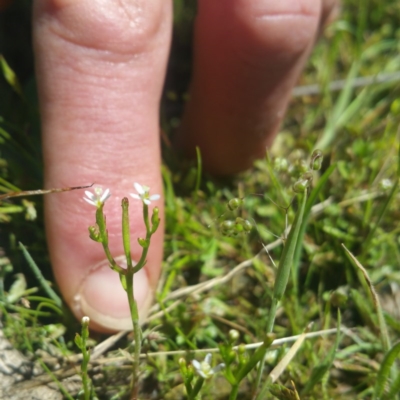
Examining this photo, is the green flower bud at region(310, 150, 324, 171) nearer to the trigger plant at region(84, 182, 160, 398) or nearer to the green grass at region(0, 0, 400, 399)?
the green grass at region(0, 0, 400, 399)

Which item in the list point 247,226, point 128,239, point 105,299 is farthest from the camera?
point 105,299

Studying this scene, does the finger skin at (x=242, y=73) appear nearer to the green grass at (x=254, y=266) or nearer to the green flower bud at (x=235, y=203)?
the green grass at (x=254, y=266)

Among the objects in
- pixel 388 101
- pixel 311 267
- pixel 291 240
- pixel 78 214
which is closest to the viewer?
pixel 291 240

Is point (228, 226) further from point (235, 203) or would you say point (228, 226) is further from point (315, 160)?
point (315, 160)

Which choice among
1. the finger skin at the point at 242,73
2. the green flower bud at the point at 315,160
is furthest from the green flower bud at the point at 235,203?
the finger skin at the point at 242,73

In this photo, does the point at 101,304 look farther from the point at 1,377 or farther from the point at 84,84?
the point at 84,84

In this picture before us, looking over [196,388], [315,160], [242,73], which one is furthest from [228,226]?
[242,73]

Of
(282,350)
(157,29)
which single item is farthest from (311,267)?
(157,29)
